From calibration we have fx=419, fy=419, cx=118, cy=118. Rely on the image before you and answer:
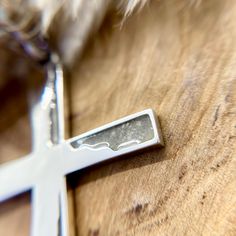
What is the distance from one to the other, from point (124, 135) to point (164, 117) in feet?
0.19

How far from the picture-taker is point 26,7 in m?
0.71

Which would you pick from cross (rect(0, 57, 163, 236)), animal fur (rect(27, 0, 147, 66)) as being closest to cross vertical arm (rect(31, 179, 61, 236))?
cross (rect(0, 57, 163, 236))

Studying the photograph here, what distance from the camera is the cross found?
0.55 metres

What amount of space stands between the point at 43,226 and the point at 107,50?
294mm

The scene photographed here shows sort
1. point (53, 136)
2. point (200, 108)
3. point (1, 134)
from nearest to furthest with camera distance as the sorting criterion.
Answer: point (200, 108), point (53, 136), point (1, 134)

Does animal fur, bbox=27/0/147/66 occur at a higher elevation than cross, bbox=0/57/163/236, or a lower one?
higher

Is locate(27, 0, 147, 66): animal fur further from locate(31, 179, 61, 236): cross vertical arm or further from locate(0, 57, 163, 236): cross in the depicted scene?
locate(31, 179, 61, 236): cross vertical arm

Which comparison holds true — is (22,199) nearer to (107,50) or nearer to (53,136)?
(53,136)

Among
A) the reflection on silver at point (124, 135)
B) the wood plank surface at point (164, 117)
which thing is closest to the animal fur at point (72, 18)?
the wood plank surface at point (164, 117)

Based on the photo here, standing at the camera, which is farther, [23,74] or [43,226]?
[23,74]

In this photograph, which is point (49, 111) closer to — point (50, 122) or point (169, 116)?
point (50, 122)

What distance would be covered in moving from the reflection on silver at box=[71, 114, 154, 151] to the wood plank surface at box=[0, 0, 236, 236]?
21 mm

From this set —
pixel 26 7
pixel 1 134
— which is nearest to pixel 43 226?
pixel 1 134

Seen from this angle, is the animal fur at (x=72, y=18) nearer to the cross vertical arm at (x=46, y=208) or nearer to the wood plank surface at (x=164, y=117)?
the wood plank surface at (x=164, y=117)
